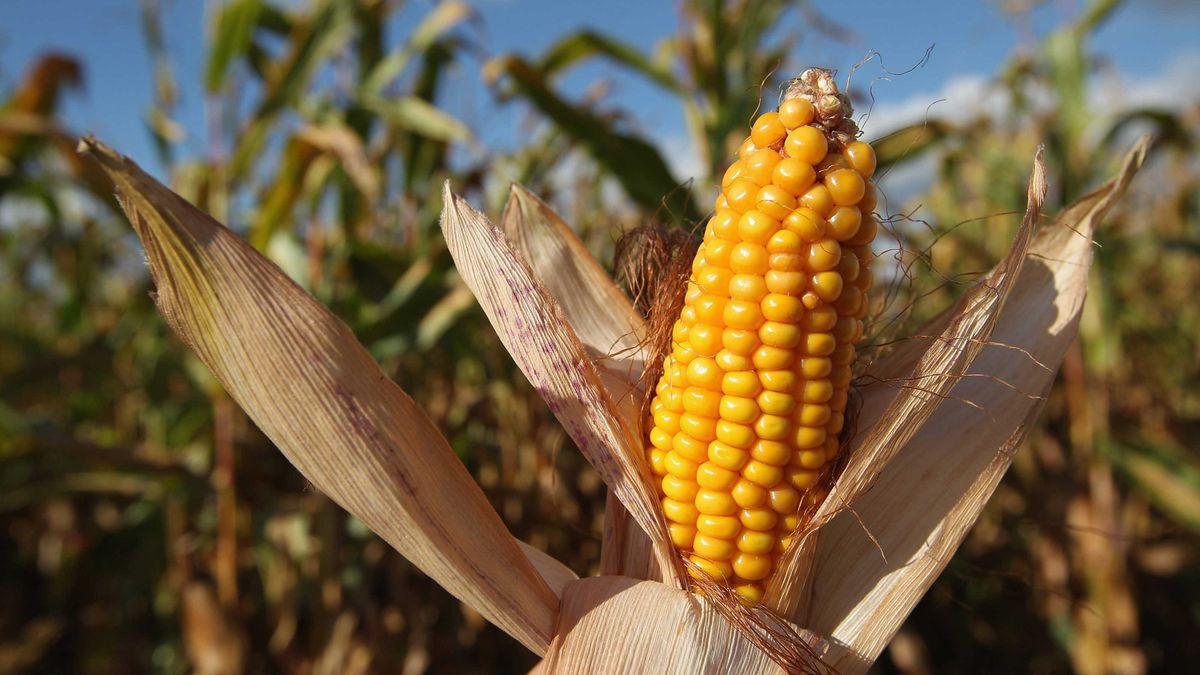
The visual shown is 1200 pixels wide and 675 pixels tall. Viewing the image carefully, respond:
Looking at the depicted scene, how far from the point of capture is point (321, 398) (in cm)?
85

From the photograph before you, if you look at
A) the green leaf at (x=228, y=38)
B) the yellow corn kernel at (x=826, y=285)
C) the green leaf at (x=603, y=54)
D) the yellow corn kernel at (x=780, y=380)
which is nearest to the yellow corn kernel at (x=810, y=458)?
the yellow corn kernel at (x=780, y=380)

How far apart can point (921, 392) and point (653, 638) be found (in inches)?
17.7

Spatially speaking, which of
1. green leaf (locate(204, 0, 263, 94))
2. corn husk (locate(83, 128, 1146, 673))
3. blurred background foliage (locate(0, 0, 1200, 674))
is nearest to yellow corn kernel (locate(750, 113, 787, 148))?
corn husk (locate(83, 128, 1146, 673))

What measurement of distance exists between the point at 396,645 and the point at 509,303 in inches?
93.1

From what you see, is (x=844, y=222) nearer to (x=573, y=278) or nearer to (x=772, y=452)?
(x=772, y=452)

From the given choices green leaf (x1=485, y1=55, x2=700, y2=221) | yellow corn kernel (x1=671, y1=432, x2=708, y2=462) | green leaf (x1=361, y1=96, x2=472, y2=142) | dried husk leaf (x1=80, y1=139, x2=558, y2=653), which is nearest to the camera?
dried husk leaf (x1=80, y1=139, x2=558, y2=653)

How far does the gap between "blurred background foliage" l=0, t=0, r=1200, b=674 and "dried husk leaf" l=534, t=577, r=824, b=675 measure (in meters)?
1.27

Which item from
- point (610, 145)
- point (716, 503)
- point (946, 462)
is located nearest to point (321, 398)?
point (716, 503)

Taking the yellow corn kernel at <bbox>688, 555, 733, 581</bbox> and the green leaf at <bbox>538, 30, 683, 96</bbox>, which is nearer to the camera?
the yellow corn kernel at <bbox>688, 555, 733, 581</bbox>

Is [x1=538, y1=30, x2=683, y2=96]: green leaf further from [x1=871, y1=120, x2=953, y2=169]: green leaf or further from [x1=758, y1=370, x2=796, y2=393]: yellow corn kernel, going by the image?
[x1=758, y1=370, x2=796, y2=393]: yellow corn kernel

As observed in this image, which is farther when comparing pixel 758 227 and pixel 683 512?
pixel 683 512

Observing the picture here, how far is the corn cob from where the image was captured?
84 cm

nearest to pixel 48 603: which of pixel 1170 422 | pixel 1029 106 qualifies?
pixel 1029 106

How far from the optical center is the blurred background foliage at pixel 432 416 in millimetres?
2428
